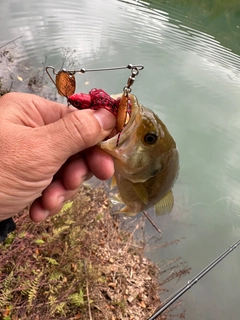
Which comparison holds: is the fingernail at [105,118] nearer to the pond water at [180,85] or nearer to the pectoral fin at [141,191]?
the pectoral fin at [141,191]

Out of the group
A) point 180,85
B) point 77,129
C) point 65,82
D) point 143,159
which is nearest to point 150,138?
point 143,159

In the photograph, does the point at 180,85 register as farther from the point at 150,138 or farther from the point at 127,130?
the point at 127,130

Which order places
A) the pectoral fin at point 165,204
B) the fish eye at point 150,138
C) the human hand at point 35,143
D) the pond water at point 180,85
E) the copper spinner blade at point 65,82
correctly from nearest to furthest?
the copper spinner blade at point 65,82 → the human hand at point 35,143 → the fish eye at point 150,138 → the pectoral fin at point 165,204 → the pond water at point 180,85

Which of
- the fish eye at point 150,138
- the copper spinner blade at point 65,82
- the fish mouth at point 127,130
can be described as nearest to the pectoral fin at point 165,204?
the fish eye at point 150,138


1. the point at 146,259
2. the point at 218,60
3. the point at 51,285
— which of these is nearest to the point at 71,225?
the point at 51,285

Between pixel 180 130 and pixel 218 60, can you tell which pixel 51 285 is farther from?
pixel 218 60

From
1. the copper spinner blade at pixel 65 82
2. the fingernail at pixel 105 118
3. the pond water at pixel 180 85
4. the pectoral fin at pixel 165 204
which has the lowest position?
the pond water at pixel 180 85
